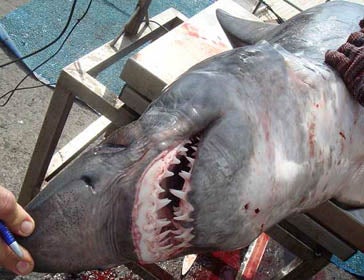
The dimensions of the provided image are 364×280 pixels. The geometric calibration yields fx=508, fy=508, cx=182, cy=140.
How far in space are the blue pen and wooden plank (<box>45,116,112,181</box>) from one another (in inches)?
55.1

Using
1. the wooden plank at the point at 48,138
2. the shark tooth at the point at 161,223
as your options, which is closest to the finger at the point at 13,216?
the shark tooth at the point at 161,223

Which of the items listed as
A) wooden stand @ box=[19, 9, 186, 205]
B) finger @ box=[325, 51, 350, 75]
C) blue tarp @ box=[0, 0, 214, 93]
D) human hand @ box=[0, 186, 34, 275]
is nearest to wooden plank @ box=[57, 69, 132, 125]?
wooden stand @ box=[19, 9, 186, 205]

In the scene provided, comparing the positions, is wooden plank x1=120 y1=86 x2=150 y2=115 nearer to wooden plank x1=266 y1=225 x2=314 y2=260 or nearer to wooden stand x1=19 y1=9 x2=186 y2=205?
wooden stand x1=19 y1=9 x2=186 y2=205

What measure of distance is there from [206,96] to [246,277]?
1.66m

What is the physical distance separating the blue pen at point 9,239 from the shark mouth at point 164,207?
0.25m

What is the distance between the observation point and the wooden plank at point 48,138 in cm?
194

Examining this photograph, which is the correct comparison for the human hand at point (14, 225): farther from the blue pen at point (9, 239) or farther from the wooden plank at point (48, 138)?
the wooden plank at point (48, 138)

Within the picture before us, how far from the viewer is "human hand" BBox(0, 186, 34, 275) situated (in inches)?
41.0

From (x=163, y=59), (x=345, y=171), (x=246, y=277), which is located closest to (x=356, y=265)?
(x=246, y=277)

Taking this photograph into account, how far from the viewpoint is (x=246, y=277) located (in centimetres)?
259

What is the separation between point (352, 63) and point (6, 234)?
3.36 feet

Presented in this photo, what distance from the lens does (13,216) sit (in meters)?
1.05

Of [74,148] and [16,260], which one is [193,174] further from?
[74,148]

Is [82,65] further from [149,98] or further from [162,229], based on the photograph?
[162,229]
